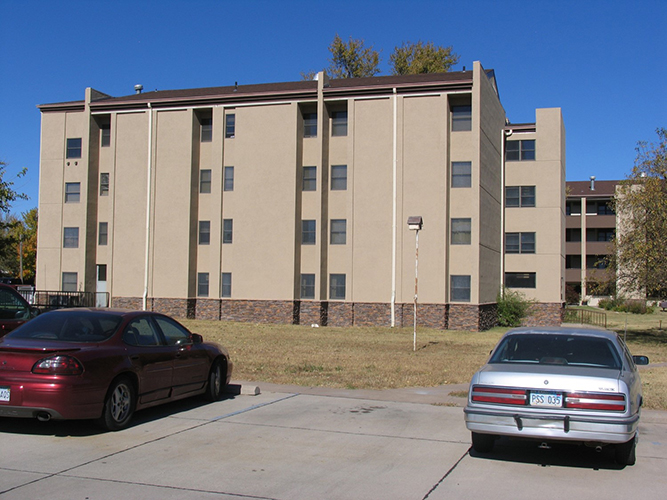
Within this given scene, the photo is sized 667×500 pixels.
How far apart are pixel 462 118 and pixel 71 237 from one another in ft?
73.4

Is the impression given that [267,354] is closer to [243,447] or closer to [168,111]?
[243,447]

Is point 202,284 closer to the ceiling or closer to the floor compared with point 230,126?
closer to the floor

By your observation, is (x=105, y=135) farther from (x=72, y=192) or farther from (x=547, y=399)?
(x=547, y=399)

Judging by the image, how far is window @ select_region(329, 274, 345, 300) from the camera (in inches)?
1332

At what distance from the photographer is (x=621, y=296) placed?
2873cm

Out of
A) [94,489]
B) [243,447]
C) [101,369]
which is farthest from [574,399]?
[101,369]

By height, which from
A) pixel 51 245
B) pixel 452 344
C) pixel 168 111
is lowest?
pixel 452 344

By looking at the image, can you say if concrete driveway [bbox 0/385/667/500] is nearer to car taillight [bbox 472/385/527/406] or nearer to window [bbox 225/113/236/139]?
car taillight [bbox 472/385/527/406]

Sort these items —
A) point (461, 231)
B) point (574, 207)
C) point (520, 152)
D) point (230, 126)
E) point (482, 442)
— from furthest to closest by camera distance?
point (574, 207)
point (520, 152)
point (230, 126)
point (461, 231)
point (482, 442)

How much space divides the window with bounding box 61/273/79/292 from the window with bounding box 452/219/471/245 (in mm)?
20792

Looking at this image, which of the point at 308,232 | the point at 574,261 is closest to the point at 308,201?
the point at 308,232

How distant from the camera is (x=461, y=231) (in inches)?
1271

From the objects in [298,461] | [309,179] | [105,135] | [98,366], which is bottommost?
[298,461]

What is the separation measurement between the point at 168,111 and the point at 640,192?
77.5 feet
